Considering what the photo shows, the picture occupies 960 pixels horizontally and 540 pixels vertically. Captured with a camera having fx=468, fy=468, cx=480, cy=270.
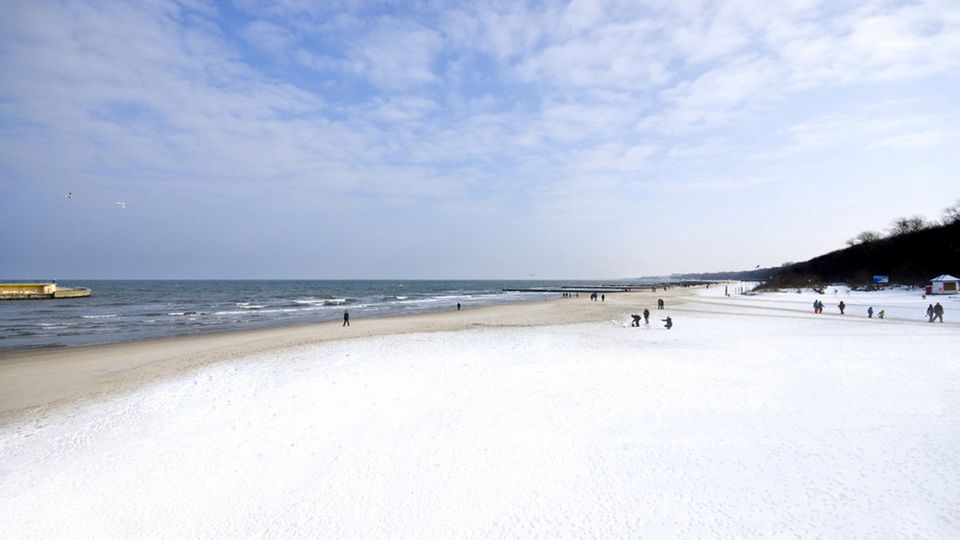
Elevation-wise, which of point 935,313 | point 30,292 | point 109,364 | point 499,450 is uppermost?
point 30,292

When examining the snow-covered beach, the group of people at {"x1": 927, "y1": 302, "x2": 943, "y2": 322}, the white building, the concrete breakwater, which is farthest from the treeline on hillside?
the concrete breakwater

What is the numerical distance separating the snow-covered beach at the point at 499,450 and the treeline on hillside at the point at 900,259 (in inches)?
2517

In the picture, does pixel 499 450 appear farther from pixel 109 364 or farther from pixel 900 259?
pixel 900 259

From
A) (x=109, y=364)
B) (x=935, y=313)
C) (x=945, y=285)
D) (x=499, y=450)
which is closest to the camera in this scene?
(x=499, y=450)

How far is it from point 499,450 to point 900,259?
92304mm

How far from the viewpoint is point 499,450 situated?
7.84m

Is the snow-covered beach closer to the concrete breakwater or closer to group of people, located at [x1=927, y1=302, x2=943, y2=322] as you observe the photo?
group of people, located at [x1=927, y1=302, x2=943, y2=322]

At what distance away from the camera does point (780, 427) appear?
8.50 m

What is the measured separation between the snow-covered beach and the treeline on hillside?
2517 inches

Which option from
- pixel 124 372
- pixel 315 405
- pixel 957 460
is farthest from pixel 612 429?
pixel 124 372

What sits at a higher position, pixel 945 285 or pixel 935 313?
pixel 945 285

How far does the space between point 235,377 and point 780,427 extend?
44.3 feet

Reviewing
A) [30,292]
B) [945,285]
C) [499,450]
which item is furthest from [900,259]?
[30,292]

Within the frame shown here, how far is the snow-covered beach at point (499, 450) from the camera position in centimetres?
585
